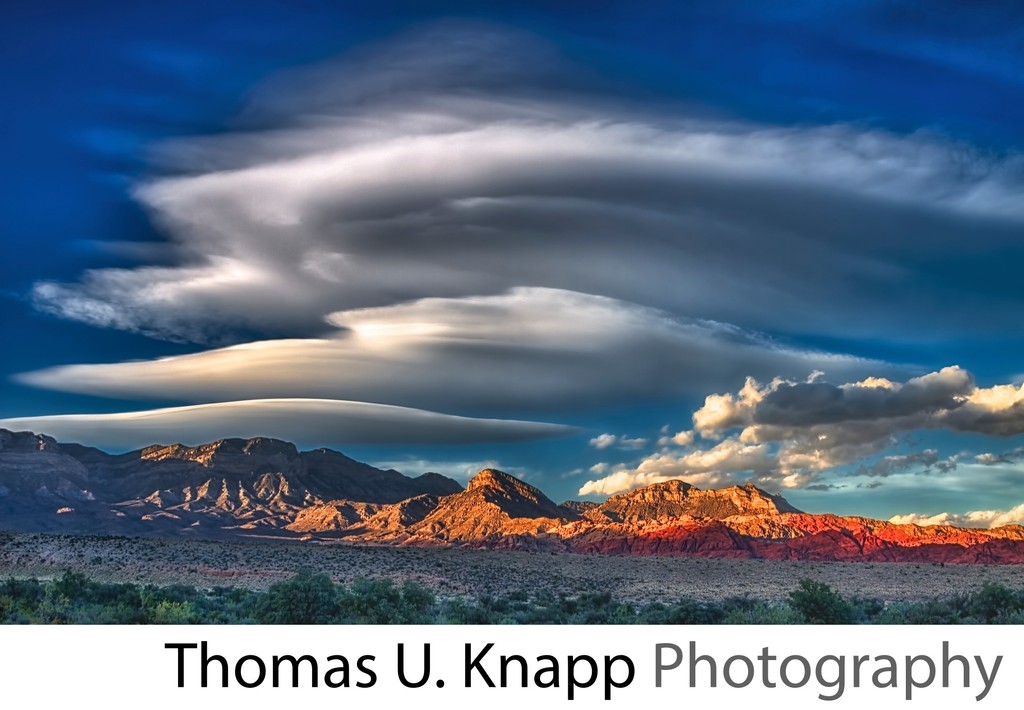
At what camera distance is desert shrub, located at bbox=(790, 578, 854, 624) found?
125 feet

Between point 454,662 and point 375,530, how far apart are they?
168658mm

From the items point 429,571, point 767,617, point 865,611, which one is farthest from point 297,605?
point 429,571

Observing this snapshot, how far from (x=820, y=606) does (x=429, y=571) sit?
46.5 meters

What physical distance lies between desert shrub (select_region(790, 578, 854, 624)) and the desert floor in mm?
25213

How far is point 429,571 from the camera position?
80312 millimetres

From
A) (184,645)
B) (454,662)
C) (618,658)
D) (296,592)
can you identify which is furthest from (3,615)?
(618,658)

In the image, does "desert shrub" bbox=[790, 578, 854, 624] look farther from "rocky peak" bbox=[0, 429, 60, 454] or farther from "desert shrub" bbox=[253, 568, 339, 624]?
"rocky peak" bbox=[0, 429, 60, 454]

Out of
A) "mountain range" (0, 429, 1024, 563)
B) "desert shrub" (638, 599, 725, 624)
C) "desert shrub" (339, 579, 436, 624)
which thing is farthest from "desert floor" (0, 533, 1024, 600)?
"mountain range" (0, 429, 1024, 563)

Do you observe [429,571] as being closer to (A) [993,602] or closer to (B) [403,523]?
(A) [993,602]

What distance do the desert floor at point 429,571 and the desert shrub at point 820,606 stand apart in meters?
25.2

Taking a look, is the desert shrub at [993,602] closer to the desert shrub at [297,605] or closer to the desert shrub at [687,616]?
the desert shrub at [687,616]

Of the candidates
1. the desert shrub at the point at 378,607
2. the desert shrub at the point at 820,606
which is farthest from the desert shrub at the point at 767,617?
the desert shrub at the point at 378,607

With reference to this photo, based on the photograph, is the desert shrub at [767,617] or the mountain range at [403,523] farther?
the mountain range at [403,523]

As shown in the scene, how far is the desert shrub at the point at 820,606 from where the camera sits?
38.1 m
